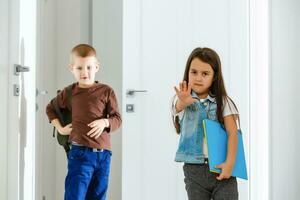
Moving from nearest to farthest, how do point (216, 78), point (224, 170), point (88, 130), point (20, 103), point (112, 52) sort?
point (224, 170)
point (216, 78)
point (88, 130)
point (20, 103)
point (112, 52)

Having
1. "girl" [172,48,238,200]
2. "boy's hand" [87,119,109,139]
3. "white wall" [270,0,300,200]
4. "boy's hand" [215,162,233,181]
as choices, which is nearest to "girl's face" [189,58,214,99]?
"girl" [172,48,238,200]

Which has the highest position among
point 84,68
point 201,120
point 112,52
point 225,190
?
point 112,52

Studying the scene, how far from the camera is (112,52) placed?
265cm

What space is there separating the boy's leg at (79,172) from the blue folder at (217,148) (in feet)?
1.70

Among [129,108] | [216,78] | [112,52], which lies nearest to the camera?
[216,78]

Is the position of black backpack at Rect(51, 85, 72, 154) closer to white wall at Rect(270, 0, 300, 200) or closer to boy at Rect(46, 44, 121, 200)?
boy at Rect(46, 44, 121, 200)

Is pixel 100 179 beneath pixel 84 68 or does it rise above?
beneath

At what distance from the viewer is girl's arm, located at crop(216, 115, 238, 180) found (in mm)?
1586

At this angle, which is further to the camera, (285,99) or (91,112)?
(285,99)

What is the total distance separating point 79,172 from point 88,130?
0.18 metres

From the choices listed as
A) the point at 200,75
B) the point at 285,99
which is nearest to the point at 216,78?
the point at 200,75

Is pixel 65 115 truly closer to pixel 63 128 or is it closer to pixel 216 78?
pixel 63 128

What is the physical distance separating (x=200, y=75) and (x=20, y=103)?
84cm

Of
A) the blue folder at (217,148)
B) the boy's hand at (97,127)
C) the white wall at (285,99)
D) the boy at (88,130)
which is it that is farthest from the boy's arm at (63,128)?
the white wall at (285,99)
